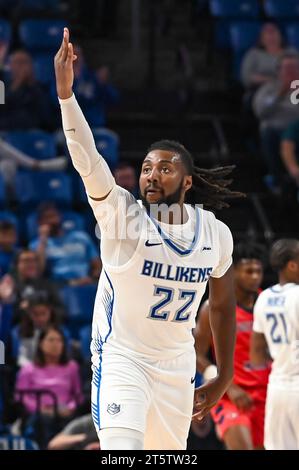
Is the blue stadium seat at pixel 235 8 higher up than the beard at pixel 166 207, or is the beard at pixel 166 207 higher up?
the blue stadium seat at pixel 235 8

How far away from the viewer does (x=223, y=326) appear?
614cm

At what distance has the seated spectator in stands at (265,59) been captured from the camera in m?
12.8

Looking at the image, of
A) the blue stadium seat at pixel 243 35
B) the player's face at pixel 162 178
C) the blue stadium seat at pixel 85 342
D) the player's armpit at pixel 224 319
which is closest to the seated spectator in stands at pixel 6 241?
the blue stadium seat at pixel 85 342

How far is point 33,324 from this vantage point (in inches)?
380

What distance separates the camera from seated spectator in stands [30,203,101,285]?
34.7 ft

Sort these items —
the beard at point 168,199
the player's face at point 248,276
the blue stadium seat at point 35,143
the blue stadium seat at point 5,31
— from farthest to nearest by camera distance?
1. the blue stadium seat at point 5,31
2. the blue stadium seat at point 35,143
3. the player's face at point 248,276
4. the beard at point 168,199

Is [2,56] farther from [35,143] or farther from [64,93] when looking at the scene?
[64,93]

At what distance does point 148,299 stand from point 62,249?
5.07 m

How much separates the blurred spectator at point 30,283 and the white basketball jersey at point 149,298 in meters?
4.20

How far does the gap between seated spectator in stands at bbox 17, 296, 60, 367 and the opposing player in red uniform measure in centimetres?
172

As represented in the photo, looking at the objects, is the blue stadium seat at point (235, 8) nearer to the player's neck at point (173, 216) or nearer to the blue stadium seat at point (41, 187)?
the blue stadium seat at point (41, 187)

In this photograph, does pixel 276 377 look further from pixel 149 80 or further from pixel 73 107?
pixel 149 80

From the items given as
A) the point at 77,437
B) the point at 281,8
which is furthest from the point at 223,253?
the point at 281,8

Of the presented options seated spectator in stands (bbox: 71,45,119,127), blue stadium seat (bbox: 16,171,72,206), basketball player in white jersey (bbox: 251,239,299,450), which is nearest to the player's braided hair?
basketball player in white jersey (bbox: 251,239,299,450)
